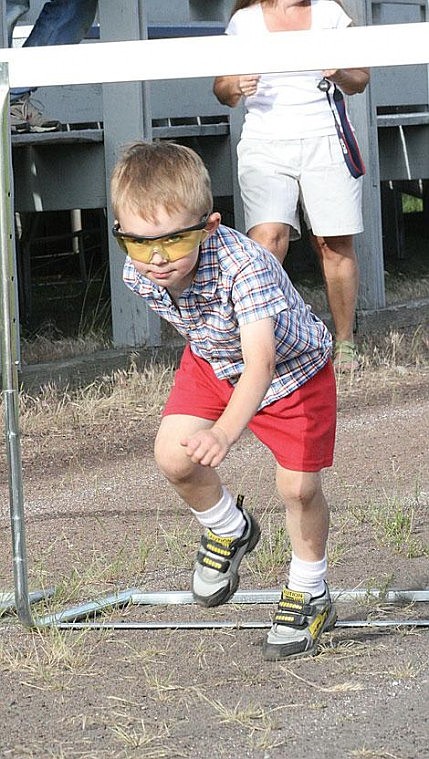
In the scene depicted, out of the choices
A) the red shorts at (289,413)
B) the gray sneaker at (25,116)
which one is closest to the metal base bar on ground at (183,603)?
the red shorts at (289,413)

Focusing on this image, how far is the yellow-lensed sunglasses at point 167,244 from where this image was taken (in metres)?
3.26

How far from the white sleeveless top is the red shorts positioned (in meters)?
2.92

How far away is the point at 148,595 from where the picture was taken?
13.3 feet

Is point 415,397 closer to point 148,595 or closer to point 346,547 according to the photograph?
point 346,547

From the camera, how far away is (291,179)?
21.7ft

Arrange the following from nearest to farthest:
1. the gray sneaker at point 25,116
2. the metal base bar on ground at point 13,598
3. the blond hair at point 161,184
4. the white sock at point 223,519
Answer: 1. the blond hair at point 161,184
2. the white sock at point 223,519
3. the metal base bar on ground at point 13,598
4. the gray sneaker at point 25,116

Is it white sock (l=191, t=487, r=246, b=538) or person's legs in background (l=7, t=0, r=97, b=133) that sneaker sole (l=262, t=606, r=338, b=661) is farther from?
person's legs in background (l=7, t=0, r=97, b=133)

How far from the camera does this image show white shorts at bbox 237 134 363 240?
6.53 metres

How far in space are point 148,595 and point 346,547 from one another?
801 millimetres

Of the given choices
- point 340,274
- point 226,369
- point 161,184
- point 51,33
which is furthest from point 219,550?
point 51,33

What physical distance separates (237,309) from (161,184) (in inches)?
13.4

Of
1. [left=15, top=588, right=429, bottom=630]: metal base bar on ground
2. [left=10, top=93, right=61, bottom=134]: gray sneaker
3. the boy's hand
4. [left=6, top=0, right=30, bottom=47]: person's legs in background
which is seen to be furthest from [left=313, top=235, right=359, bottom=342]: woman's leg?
the boy's hand

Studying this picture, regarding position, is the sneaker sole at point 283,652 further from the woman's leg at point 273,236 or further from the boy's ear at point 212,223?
the woman's leg at point 273,236

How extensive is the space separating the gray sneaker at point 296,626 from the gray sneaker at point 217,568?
0.48 feet
